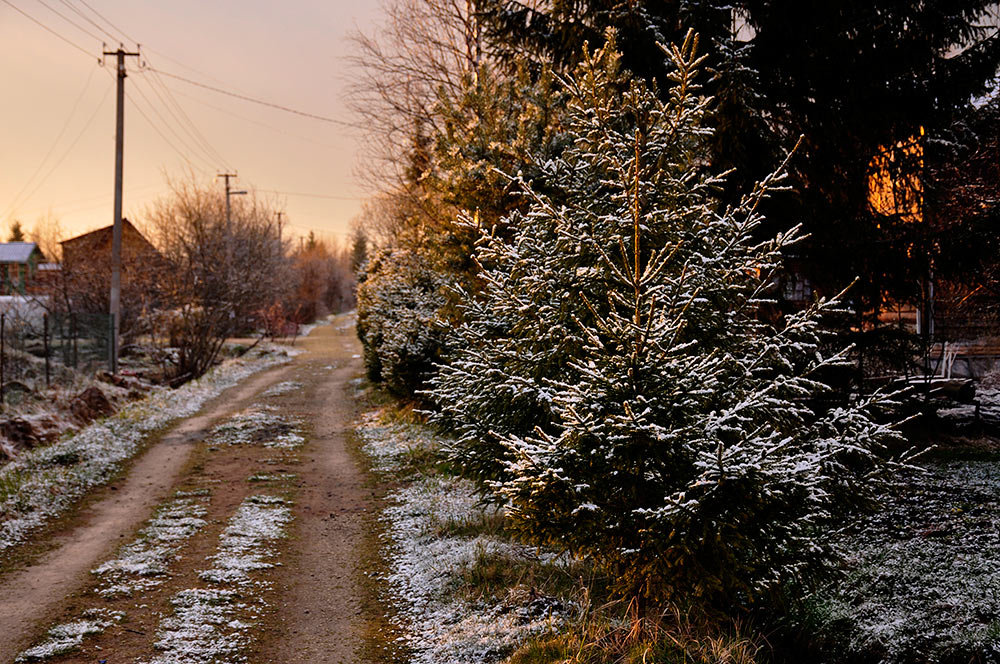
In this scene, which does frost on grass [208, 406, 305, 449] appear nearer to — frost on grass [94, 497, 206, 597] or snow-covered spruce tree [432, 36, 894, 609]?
frost on grass [94, 497, 206, 597]

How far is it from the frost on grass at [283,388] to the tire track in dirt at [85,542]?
5596mm

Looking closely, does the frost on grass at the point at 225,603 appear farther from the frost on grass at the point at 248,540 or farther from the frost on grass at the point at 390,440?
the frost on grass at the point at 390,440

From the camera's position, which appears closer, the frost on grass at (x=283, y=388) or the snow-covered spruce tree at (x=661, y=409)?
the snow-covered spruce tree at (x=661, y=409)

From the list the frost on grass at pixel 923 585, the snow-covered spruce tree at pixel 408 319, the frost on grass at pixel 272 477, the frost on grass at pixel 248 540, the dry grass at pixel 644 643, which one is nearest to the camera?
the dry grass at pixel 644 643

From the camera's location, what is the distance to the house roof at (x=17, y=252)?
67500 mm

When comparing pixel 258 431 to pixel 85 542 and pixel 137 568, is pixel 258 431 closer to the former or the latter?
pixel 85 542

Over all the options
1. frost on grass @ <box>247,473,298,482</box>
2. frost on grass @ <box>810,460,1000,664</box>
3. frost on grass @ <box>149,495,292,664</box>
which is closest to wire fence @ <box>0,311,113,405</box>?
frost on grass @ <box>247,473,298,482</box>

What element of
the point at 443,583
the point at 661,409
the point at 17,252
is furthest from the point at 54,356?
the point at 17,252

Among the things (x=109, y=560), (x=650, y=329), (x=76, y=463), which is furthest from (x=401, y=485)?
(x=650, y=329)

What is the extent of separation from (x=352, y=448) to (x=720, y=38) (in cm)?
964

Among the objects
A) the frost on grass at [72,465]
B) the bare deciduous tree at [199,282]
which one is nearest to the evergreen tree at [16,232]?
the bare deciduous tree at [199,282]

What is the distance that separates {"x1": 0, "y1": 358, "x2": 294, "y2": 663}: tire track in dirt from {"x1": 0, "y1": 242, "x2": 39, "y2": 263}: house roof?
67188mm

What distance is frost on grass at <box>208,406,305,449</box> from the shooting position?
1388 centimetres

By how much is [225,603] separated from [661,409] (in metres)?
4.62
